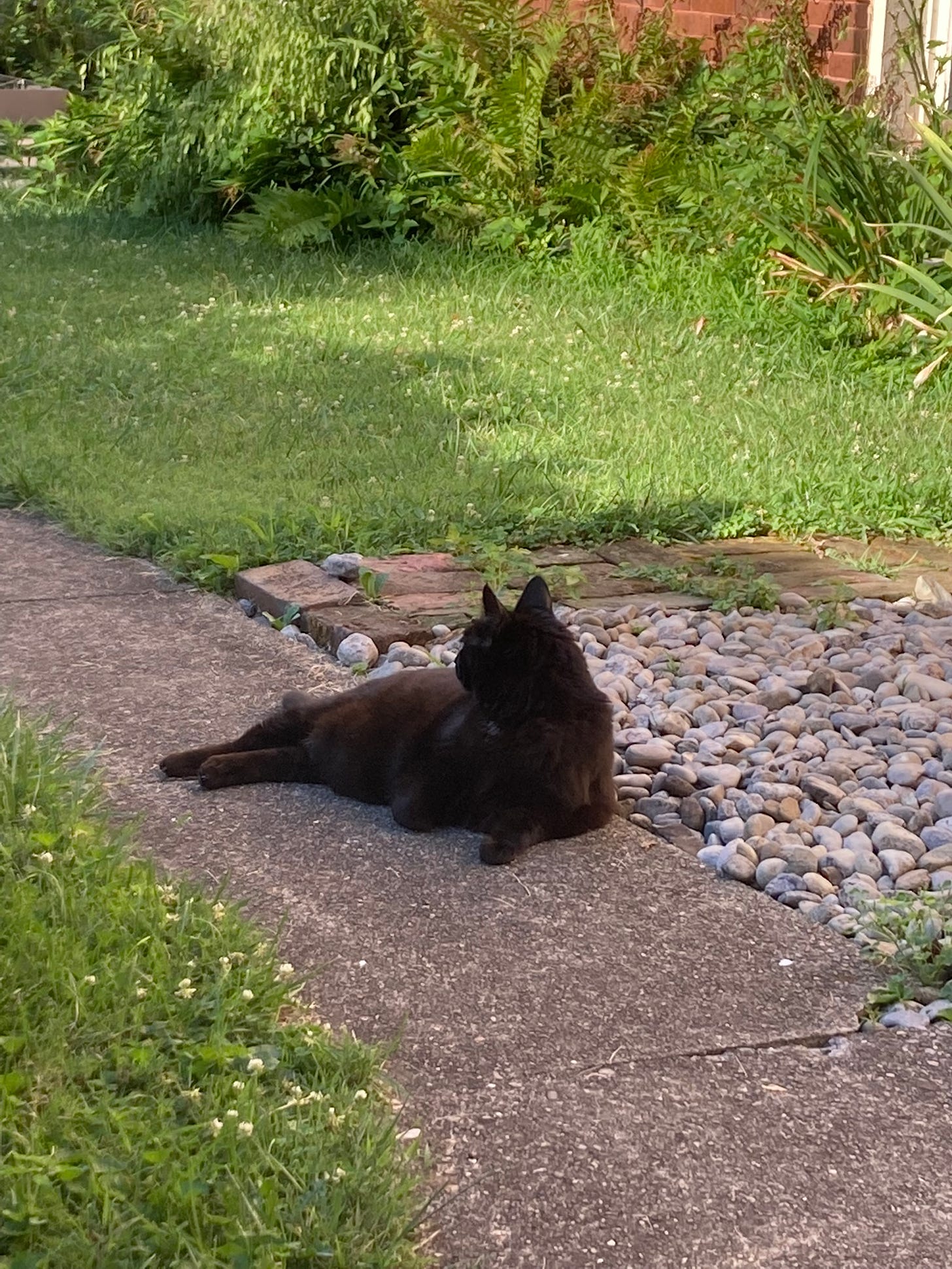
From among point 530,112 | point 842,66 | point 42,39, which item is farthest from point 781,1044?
point 42,39

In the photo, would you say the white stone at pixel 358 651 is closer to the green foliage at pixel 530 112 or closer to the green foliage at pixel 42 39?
the green foliage at pixel 530 112

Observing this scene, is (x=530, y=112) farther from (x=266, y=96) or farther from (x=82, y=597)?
(x=82, y=597)

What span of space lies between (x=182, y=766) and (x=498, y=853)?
2.63ft

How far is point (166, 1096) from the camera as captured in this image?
231 centimetres

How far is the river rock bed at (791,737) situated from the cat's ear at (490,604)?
22.4 inches

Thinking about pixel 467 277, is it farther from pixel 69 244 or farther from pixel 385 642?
pixel 385 642

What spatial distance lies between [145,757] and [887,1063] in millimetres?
1833

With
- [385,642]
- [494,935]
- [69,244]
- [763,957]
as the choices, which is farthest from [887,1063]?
[69,244]

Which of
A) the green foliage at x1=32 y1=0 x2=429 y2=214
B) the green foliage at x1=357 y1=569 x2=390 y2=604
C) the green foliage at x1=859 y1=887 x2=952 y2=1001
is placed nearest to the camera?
the green foliage at x1=859 y1=887 x2=952 y2=1001

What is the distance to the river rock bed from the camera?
3.36m

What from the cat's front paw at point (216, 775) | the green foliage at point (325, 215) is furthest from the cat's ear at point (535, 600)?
the green foliage at point (325, 215)

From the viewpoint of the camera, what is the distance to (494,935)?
295 cm

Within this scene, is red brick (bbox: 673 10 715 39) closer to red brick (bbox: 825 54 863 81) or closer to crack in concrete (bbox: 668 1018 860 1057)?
red brick (bbox: 825 54 863 81)

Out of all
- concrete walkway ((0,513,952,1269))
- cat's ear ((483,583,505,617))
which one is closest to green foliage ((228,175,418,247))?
concrete walkway ((0,513,952,1269))
